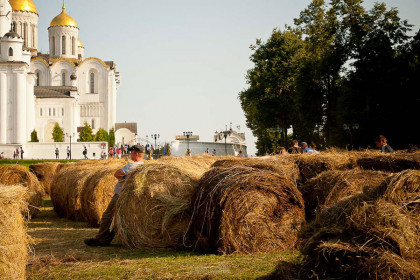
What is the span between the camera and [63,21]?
122 meters

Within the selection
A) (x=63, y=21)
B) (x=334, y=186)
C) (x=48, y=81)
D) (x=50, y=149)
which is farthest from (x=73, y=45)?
(x=334, y=186)

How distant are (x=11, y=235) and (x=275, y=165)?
198 inches

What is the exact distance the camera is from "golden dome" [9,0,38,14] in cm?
11531

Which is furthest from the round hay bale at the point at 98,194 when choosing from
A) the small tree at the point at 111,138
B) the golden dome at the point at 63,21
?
the golden dome at the point at 63,21

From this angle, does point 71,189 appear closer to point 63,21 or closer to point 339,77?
point 339,77

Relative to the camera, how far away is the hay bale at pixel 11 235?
19.1ft

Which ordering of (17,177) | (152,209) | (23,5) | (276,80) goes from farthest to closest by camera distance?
1. (23,5)
2. (276,80)
3. (17,177)
4. (152,209)

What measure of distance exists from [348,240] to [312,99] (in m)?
38.7

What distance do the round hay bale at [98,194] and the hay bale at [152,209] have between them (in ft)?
10.2

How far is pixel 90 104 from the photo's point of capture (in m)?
125

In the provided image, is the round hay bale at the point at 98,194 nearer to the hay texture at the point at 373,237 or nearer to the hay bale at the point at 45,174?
the hay texture at the point at 373,237

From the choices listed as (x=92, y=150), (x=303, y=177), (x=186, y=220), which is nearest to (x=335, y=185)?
(x=303, y=177)

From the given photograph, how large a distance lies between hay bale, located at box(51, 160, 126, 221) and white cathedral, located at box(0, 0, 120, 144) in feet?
257

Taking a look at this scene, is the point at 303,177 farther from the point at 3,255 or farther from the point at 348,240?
the point at 3,255
